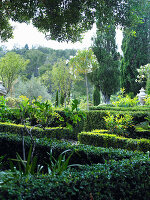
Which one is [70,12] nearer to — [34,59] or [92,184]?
[92,184]

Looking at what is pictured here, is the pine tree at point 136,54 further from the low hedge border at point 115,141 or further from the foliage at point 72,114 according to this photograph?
the foliage at point 72,114

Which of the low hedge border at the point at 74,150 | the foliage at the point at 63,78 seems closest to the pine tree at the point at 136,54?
the foliage at the point at 63,78

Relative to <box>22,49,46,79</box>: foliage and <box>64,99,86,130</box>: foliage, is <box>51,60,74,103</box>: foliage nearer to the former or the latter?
<box>22,49,46,79</box>: foliage

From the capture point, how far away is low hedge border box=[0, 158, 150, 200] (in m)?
1.58

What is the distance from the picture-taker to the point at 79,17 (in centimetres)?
473

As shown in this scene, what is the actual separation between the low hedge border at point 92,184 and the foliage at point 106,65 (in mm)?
19266

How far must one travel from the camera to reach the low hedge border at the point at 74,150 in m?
2.86

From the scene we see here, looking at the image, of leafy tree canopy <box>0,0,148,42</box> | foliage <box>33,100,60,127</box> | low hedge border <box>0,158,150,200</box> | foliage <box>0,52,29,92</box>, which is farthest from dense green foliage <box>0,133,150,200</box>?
foliage <box>0,52,29,92</box>

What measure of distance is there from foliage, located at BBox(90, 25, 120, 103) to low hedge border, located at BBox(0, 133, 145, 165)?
18205mm

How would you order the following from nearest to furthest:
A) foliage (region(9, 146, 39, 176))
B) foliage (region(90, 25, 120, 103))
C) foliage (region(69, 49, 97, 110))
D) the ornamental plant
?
foliage (region(9, 146, 39, 176)), the ornamental plant, foliage (region(69, 49, 97, 110)), foliage (region(90, 25, 120, 103))

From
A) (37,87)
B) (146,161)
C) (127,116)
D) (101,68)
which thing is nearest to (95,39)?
(101,68)

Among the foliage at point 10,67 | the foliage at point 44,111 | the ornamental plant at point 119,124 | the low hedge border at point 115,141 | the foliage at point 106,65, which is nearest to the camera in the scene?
the foliage at point 44,111

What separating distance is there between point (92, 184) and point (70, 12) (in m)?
3.91

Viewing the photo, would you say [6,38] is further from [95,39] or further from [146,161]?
[95,39]
